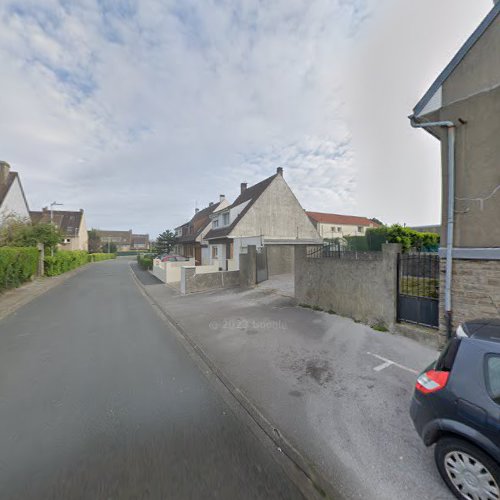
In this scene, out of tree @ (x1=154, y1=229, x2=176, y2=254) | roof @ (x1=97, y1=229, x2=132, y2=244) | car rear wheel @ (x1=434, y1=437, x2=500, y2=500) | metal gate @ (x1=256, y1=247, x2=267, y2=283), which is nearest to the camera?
car rear wheel @ (x1=434, y1=437, x2=500, y2=500)

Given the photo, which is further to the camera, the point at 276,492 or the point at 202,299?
the point at 202,299

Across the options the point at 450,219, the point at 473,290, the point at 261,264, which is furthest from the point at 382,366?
the point at 261,264

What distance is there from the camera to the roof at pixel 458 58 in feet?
15.3

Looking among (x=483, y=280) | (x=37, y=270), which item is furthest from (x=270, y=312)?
(x=37, y=270)

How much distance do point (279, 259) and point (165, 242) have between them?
19696mm

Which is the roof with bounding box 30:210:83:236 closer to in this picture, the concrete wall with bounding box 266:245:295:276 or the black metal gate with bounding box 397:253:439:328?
the concrete wall with bounding box 266:245:295:276

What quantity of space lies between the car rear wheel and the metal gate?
11.7 meters

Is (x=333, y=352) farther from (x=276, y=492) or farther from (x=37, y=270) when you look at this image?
(x=37, y=270)

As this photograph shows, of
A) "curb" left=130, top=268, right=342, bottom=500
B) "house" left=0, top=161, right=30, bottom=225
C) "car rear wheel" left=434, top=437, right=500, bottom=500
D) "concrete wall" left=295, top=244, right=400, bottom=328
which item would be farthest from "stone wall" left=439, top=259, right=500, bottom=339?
"house" left=0, top=161, right=30, bottom=225

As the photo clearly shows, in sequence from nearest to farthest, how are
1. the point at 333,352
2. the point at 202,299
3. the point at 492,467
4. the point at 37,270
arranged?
the point at 492,467 < the point at 333,352 < the point at 202,299 < the point at 37,270

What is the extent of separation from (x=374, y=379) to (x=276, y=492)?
9.05 ft

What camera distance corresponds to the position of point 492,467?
6.73ft

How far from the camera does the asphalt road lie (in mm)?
2375

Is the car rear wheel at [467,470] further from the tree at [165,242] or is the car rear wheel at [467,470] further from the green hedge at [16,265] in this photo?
the tree at [165,242]
